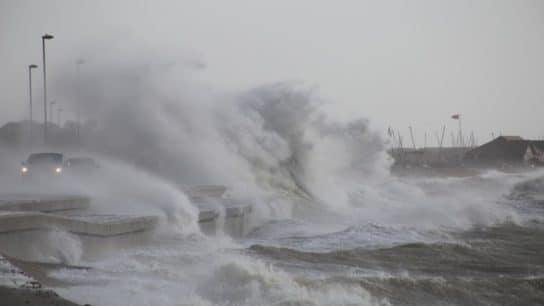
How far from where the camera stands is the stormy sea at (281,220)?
9188 mm

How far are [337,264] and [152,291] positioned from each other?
4514 mm

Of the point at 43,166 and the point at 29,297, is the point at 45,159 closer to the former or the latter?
the point at 43,166

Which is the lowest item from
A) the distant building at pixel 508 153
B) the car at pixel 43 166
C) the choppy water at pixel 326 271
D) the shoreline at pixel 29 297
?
the choppy water at pixel 326 271

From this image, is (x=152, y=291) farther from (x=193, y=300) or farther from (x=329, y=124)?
(x=329, y=124)

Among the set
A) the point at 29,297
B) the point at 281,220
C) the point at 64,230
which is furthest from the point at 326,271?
the point at 281,220

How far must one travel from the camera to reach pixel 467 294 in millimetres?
9992

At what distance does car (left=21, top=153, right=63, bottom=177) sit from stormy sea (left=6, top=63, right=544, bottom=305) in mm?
1768

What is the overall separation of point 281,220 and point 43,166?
8369 mm

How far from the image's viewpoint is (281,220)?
20953 mm

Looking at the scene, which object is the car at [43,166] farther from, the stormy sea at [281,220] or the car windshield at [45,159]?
the stormy sea at [281,220]

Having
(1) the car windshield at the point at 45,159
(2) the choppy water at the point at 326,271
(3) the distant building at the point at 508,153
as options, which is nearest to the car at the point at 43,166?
(1) the car windshield at the point at 45,159

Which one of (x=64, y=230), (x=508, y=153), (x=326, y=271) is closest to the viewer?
(x=64, y=230)

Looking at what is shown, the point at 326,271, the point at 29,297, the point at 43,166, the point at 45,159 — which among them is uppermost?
the point at 45,159

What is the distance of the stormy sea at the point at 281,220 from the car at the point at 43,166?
1.77 metres
